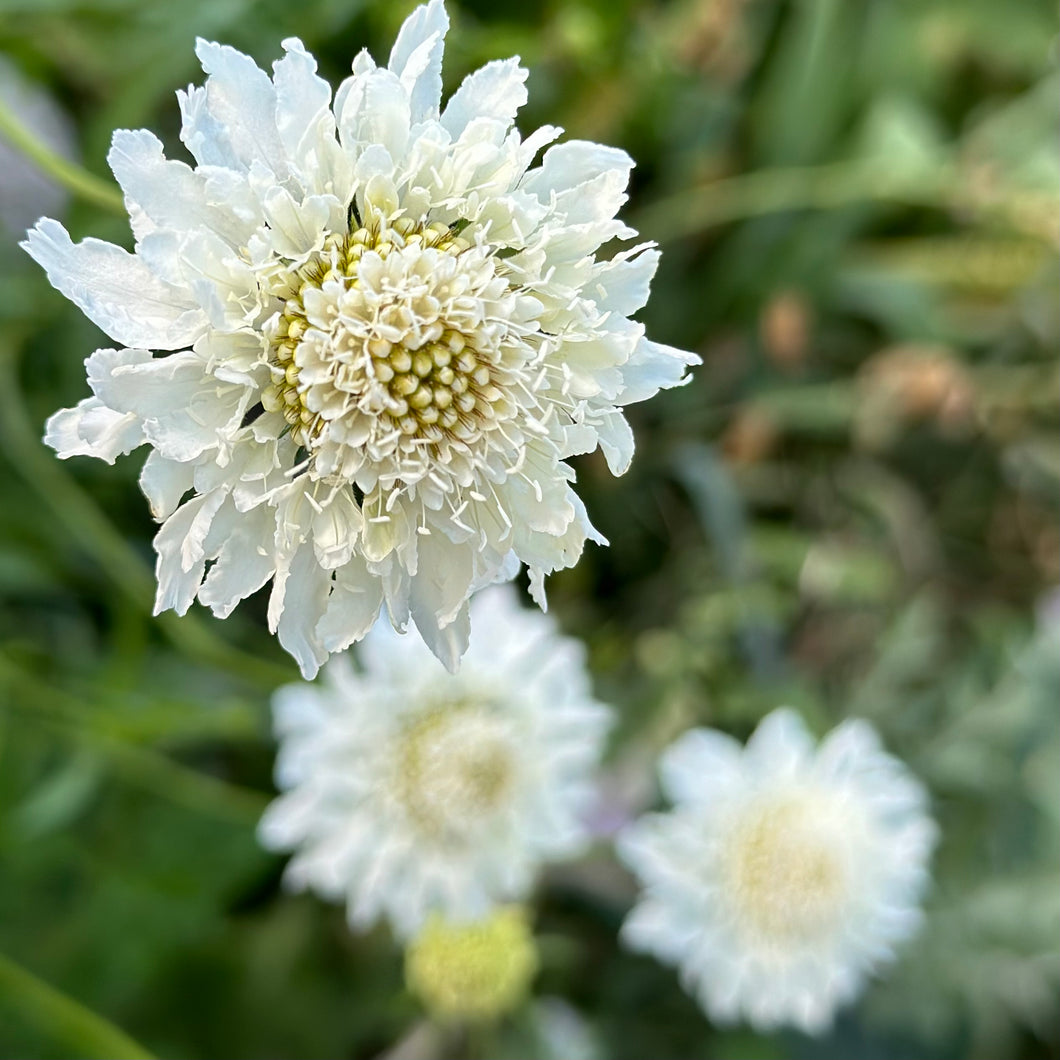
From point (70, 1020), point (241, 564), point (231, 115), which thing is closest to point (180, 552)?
point (241, 564)

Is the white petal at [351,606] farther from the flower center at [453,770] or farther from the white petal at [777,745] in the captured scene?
the white petal at [777,745]

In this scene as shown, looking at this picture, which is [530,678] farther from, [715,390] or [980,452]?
[980,452]

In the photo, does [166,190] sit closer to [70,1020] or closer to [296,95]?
[296,95]

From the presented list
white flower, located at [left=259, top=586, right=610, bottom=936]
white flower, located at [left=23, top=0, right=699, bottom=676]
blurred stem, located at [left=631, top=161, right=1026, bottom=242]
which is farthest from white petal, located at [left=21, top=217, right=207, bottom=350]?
blurred stem, located at [left=631, top=161, right=1026, bottom=242]

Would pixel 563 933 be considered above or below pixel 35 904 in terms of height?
below

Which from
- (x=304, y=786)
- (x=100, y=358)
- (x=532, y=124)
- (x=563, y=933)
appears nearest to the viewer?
(x=100, y=358)

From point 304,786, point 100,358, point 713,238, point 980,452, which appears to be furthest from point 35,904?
point 980,452

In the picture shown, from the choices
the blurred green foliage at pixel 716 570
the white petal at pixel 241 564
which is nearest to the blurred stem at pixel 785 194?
the blurred green foliage at pixel 716 570
